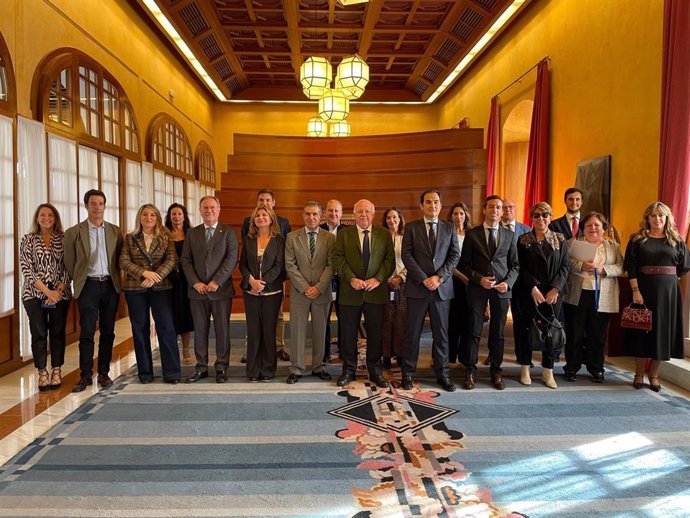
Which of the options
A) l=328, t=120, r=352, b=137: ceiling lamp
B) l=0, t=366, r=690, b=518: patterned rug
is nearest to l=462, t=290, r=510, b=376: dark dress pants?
l=0, t=366, r=690, b=518: patterned rug

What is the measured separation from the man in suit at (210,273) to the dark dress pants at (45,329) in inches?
41.0

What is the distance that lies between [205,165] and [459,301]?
10160 millimetres

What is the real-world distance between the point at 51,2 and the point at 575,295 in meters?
6.30

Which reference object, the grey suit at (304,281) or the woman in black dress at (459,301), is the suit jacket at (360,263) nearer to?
the grey suit at (304,281)

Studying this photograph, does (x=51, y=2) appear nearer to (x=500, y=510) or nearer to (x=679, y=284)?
(x=500, y=510)

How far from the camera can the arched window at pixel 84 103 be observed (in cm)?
564

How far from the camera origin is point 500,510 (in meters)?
2.45

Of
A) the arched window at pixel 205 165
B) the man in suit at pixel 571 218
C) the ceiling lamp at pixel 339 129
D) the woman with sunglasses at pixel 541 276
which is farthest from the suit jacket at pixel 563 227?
the arched window at pixel 205 165

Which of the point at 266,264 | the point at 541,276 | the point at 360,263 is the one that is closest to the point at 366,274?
the point at 360,263

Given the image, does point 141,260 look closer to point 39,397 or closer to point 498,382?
point 39,397

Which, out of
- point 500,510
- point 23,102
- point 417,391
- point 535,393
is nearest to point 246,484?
point 500,510

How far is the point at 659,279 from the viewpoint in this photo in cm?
421

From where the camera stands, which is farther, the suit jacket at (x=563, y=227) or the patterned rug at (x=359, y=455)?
the suit jacket at (x=563, y=227)

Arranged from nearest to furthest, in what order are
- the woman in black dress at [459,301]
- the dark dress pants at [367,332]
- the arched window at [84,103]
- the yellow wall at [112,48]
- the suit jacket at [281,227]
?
the dark dress pants at [367,332], the woman in black dress at [459,301], the suit jacket at [281,227], the yellow wall at [112,48], the arched window at [84,103]
